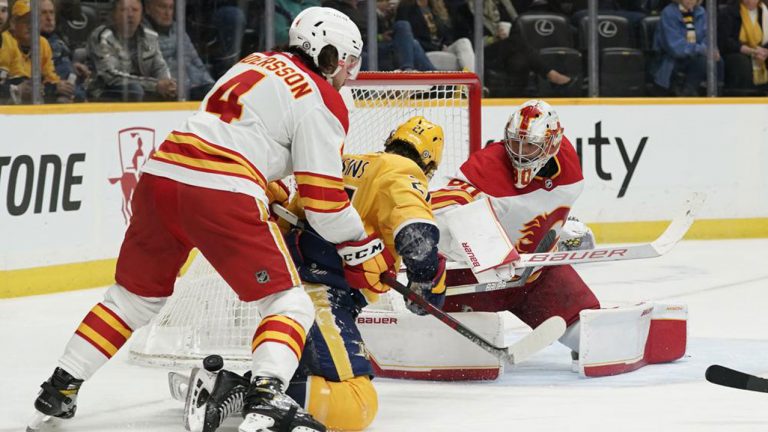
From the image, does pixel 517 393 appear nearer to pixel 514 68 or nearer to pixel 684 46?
pixel 514 68

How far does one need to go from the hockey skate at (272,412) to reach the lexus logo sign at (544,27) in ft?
16.8

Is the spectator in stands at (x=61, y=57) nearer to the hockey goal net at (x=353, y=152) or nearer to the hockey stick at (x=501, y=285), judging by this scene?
the hockey goal net at (x=353, y=152)

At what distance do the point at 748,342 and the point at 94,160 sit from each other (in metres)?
2.84

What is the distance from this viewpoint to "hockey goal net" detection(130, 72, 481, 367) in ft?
13.8

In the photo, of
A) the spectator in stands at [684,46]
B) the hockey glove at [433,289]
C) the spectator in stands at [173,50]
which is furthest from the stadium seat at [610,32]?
the hockey glove at [433,289]

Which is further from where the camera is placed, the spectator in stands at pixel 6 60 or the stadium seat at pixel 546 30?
the stadium seat at pixel 546 30

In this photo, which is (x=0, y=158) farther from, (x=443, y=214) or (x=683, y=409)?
(x=683, y=409)

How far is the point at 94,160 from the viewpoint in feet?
19.7

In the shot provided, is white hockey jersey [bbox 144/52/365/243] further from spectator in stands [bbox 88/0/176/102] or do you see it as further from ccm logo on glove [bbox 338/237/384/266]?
spectator in stands [bbox 88/0/176/102]

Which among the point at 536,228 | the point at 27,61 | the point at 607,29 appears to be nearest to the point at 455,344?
the point at 536,228

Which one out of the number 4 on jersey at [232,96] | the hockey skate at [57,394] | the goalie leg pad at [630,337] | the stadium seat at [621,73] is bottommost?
the goalie leg pad at [630,337]

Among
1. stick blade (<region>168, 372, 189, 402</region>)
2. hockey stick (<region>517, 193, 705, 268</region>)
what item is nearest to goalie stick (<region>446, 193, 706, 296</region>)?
hockey stick (<region>517, 193, 705, 268</region>)

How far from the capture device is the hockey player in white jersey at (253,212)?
10.3ft

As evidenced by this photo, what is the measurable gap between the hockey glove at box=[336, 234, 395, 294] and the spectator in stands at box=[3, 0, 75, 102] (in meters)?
2.99
